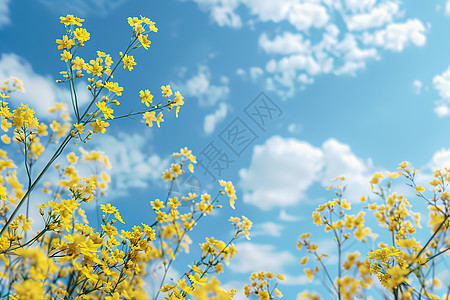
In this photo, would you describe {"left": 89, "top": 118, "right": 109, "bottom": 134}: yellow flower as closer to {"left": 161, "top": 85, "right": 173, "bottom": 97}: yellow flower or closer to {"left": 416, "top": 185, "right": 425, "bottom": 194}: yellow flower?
{"left": 161, "top": 85, "right": 173, "bottom": 97}: yellow flower

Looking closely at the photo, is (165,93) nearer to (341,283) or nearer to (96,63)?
(96,63)

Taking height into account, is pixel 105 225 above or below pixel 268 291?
above

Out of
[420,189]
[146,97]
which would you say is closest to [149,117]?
[146,97]

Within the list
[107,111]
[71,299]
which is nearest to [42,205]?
[71,299]

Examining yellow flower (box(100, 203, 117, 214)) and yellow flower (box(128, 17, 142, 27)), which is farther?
yellow flower (box(128, 17, 142, 27))

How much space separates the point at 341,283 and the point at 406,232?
48.6 inches

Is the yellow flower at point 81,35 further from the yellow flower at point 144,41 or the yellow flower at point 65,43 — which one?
the yellow flower at point 144,41

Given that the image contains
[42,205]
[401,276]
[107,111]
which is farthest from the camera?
[107,111]

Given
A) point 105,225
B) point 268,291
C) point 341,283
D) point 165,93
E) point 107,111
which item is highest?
point 165,93

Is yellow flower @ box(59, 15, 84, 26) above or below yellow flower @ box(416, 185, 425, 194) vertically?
above

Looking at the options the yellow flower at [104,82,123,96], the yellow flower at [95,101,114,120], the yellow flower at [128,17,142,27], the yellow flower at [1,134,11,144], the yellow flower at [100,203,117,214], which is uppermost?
the yellow flower at [128,17,142,27]

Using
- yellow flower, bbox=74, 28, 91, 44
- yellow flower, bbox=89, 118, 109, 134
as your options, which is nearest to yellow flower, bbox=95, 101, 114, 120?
yellow flower, bbox=89, 118, 109, 134

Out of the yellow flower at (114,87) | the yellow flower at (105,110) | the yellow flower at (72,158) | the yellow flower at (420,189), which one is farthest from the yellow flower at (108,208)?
the yellow flower at (420,189)

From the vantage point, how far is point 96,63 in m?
2.43
